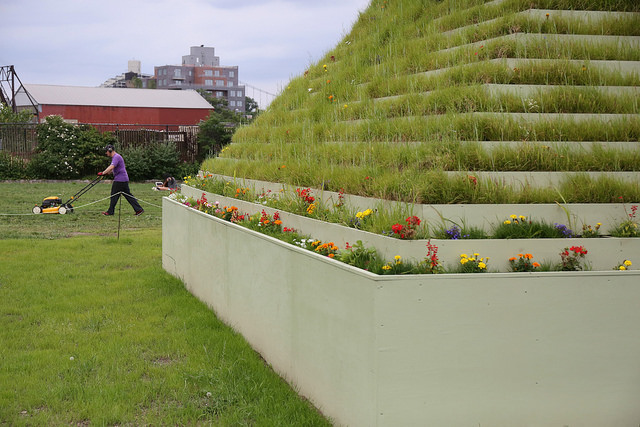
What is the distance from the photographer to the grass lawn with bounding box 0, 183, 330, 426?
4.43m

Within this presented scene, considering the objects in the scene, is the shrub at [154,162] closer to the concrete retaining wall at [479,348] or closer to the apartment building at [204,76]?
the concrete retaining wall at [479,348]

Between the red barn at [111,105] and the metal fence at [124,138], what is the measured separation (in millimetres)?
12252

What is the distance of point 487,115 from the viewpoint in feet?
17.2

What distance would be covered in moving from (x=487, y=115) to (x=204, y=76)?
129m

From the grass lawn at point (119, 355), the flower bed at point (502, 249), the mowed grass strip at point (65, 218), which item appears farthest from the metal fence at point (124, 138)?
the flower bed at point (502, 249)

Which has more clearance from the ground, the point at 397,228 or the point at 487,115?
the point at 487,115

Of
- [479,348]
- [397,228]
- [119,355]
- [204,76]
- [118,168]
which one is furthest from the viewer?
[204,76]

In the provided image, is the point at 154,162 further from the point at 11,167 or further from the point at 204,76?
the point at 204,76

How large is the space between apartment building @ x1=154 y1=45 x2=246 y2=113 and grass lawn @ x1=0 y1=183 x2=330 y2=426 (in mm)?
114656

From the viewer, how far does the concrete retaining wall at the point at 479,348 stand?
361 centimetres

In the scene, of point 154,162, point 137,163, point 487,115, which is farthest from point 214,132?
point 487,115

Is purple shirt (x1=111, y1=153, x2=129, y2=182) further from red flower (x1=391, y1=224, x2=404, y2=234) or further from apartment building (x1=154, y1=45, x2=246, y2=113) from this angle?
apartment building (x1=154, y1=45, x2=246, y2=113)

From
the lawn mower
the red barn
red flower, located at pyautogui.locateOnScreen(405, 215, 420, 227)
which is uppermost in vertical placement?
the red barn

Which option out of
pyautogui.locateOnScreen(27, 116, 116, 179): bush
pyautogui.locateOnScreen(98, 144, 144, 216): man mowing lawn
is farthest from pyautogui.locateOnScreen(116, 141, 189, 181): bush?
pyautogui.locateOnScreen(98, 144, 144, 216): man mowing lawn
